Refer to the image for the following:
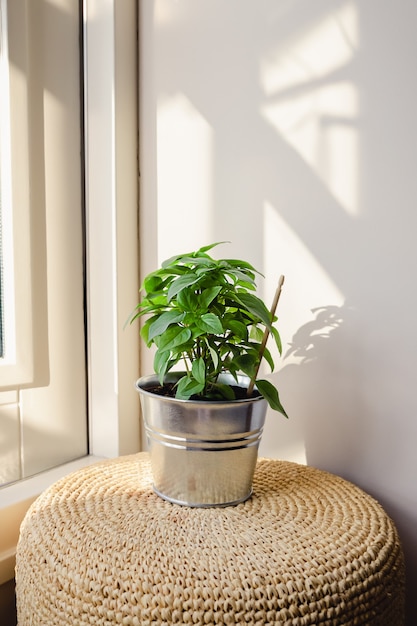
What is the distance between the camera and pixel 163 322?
0.72 meters

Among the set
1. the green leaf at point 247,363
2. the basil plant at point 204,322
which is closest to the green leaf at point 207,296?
the basil plant at point 204,322

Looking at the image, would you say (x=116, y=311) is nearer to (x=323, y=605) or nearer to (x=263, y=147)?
(x=263, y=147)

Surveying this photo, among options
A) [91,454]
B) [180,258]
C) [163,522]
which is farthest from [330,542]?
[91,454]

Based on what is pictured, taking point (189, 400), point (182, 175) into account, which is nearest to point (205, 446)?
point (189, 400)

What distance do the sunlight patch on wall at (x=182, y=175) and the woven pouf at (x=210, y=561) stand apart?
538 millimetres

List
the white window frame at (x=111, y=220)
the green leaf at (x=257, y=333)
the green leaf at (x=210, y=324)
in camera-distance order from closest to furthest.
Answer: the green leaf at (x=210, y=324) → the green leaf at (x=257, y=333) → the white window frame at (x=111, y=220)

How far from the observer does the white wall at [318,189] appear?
0.84 metres

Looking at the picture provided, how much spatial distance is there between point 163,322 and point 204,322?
6 cm

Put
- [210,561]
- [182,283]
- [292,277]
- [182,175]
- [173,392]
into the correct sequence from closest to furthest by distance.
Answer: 1. [210,561]
2. [182,283]
3. [173,392]
4. [292,277]
5. [182,175]

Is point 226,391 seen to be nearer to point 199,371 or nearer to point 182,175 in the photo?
point 199,371

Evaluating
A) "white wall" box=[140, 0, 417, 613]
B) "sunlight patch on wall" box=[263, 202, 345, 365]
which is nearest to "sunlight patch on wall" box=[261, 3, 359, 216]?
"white wall" box=[140, 0, 417, 613]

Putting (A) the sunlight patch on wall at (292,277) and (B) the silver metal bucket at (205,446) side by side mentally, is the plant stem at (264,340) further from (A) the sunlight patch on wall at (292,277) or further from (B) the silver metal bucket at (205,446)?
(A) the sunlight patch on wall at (292,277)

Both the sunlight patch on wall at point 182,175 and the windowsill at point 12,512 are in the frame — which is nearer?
the windowsill at point 12,512

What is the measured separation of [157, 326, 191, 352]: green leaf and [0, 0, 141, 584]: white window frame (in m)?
0.40
